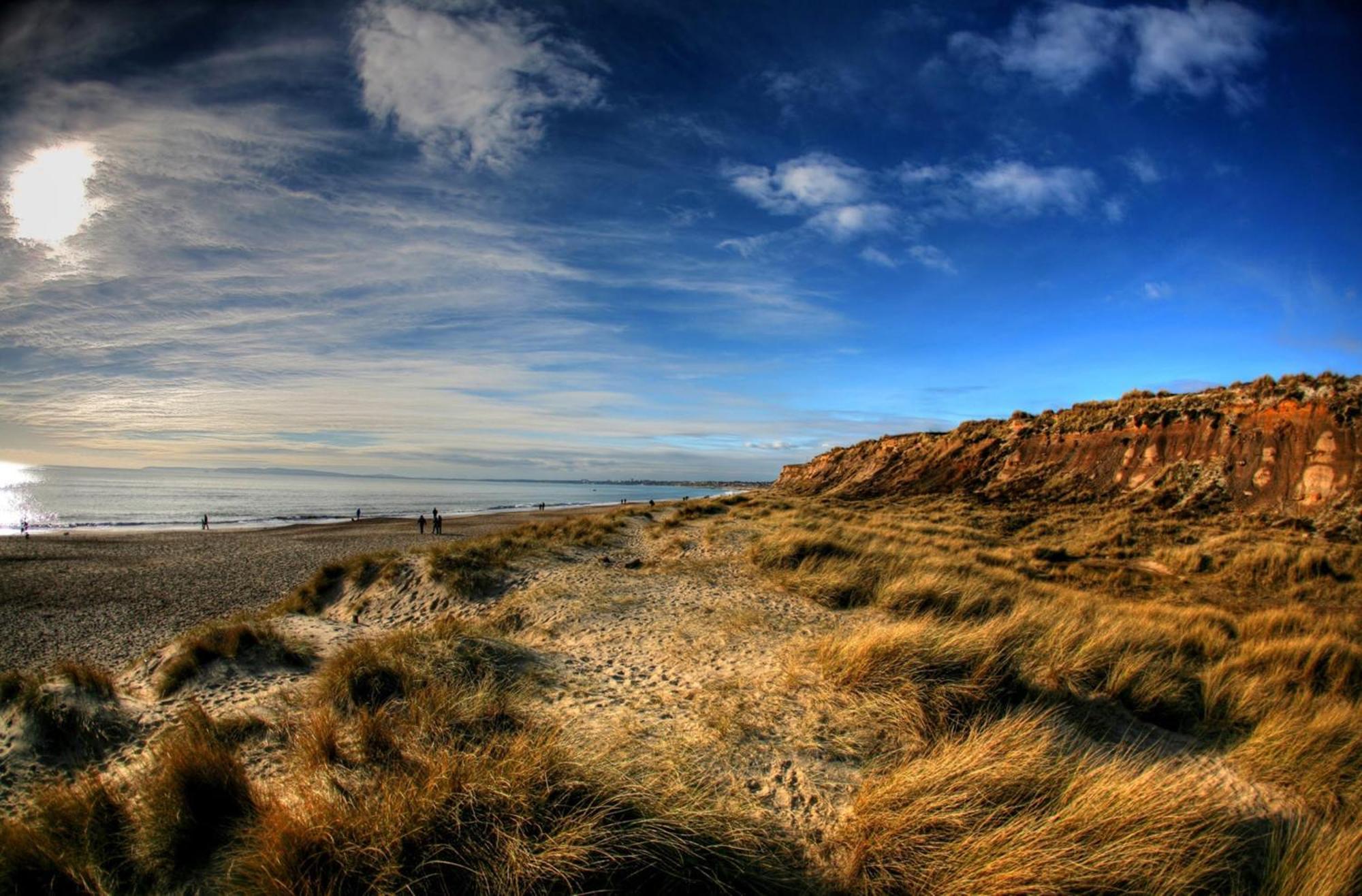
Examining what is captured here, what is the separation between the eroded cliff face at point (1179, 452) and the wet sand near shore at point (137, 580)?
103 ft

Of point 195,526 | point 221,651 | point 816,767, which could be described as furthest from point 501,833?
point 195,526

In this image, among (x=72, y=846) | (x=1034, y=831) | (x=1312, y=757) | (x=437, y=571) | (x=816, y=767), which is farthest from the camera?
(x=437, y=571)

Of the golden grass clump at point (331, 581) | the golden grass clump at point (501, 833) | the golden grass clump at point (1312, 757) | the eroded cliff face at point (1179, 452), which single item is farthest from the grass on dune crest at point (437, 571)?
the eroded cliff face at point (1179, 452)

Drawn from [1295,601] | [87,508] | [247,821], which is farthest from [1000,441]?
[87,508]

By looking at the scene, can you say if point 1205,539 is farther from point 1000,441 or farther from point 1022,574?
point 1000,441

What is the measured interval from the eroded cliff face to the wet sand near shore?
31315mm

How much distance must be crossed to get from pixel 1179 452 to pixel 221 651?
3125 centimetres

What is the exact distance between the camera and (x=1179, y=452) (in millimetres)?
23547

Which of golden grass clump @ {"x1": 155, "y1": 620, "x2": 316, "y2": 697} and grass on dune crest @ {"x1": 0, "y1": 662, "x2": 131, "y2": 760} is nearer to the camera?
grass on dune crest @ {"x1": 0, "y1": 662, "x2": 131, "y2": 760}

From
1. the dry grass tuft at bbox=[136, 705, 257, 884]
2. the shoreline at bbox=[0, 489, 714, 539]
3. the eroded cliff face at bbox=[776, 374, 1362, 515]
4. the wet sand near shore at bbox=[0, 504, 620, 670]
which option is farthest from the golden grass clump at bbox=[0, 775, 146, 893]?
the shoreline at bbox=[0, 489, 714, 539]

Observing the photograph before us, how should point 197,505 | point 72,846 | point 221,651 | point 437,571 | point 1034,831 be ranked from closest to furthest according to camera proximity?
point 1034,831 < point 72,846 < point 221,651 < point 437,571 < point 197,505

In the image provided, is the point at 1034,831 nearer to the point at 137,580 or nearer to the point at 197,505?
the point at 137,580

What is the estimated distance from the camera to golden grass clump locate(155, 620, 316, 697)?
7578 millimetres

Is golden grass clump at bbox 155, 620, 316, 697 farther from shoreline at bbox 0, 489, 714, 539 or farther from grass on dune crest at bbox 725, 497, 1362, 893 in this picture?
shoreline at bbox 0, 489, 714, 539
